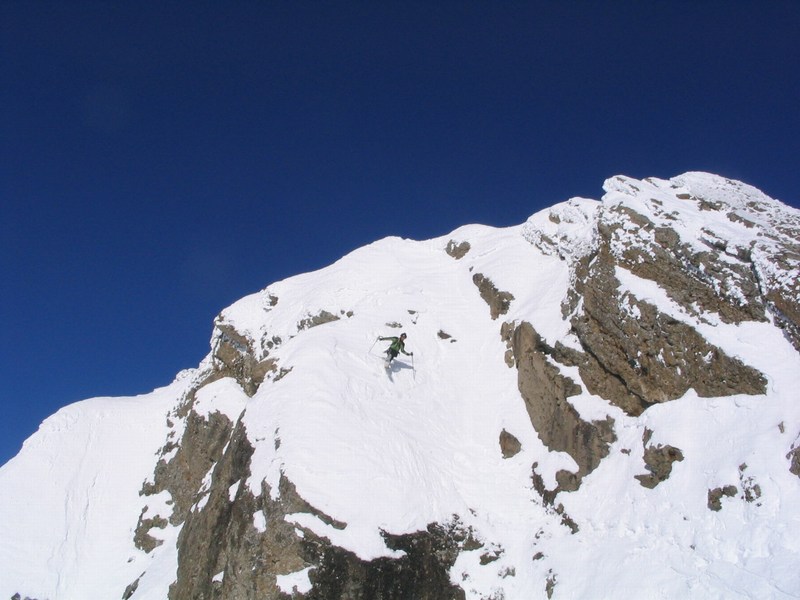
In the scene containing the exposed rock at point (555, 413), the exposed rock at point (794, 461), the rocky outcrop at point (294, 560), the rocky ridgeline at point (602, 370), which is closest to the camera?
the exposed rock at point (794, 461)

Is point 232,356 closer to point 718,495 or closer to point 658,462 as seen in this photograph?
point 658,462

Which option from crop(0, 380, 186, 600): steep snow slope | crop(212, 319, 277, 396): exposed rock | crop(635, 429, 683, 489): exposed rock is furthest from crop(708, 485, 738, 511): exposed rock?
crop(0, 380, 186, 600): steep snow slope

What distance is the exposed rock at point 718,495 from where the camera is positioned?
44.2ft

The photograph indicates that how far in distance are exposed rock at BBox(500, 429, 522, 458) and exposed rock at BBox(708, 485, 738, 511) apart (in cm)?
755

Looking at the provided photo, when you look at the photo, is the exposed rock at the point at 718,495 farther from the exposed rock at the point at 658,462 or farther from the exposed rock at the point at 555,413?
the exposed rock at the point at 555,413

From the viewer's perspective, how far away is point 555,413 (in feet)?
65.7

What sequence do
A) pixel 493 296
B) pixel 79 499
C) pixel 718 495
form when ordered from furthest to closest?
pixel 79 499 → pixel 493 296 → pixel 718 495

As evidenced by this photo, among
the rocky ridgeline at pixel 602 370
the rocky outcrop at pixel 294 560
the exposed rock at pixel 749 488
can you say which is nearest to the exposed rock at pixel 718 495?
the rocky ridgeline at pixel 602 370

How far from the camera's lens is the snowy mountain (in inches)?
560

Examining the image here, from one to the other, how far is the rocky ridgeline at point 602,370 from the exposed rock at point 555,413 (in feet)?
0.16

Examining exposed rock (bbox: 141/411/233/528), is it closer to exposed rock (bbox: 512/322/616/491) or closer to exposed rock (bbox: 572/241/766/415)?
exposed rock (bbox: 512/322/616/491)

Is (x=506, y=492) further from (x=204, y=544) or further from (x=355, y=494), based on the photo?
(x=204, y=544)

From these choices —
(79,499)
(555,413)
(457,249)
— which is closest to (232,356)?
(79,499)

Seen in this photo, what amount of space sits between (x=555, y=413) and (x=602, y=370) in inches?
90.0
